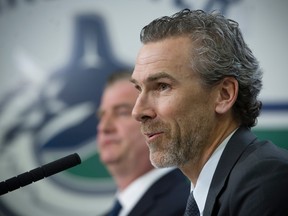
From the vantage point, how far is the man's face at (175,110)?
1.31m

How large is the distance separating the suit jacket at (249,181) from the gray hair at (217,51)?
13 centimetres

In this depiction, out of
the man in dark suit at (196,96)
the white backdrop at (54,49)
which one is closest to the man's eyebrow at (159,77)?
the man in dark suit at (196,96)

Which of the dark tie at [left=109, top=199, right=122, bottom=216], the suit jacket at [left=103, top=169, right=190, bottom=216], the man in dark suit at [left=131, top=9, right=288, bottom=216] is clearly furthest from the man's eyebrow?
the dark tie at [left=109, top=199, right=122, bottom=216]

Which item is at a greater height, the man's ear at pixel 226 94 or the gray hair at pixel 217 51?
the gray hair at pixel 217 51

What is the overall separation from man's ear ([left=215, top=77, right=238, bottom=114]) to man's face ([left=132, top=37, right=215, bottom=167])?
2 cm

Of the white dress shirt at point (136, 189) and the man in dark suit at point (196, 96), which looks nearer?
the man in dark suit at point (196, 96)

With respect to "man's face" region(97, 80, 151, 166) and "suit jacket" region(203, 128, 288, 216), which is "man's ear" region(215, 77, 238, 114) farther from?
"man's face" region(97, 80, 151, 166)

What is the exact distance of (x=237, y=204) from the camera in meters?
1.08

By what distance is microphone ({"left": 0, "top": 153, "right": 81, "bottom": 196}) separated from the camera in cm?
111

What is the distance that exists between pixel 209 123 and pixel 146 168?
0.91 metres

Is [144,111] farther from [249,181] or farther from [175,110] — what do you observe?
[249,181]

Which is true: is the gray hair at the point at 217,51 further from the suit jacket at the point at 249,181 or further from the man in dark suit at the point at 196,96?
the suit jacket at the point at 249,181

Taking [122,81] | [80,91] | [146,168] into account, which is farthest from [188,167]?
[80,91]

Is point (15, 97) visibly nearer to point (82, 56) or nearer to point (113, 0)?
point (82, 56)
